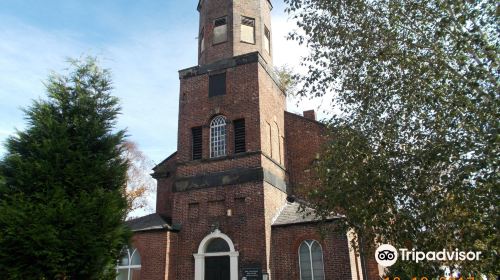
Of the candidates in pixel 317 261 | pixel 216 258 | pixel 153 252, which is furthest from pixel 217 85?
pixel 317 261

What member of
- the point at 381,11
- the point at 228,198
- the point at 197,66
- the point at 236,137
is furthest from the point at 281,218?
the point at 381,11

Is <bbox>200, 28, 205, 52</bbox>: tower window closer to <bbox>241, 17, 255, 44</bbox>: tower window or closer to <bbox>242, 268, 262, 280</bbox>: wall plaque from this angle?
<bbox>241, 17, 255, 44</bbox>: tower window

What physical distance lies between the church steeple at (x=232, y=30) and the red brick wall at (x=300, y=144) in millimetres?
3726

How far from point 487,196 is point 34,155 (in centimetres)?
924

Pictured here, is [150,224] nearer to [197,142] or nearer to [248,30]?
[197,142]

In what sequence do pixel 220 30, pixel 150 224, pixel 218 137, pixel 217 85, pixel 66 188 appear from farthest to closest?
pixel 220 30, pixel 217 85, pixel 218 137, pixel 150 224, pixel 66 188

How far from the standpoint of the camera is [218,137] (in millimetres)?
18672

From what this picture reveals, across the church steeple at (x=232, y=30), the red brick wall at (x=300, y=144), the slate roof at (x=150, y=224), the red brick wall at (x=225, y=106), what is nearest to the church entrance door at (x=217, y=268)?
the slate roof at (x=150, y=224)

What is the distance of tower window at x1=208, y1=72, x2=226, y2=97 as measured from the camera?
760 inches

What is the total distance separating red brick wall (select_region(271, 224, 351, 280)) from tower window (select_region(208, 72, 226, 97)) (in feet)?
23.8

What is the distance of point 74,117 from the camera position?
9.23m

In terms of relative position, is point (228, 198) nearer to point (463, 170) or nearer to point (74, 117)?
point (74, 117)

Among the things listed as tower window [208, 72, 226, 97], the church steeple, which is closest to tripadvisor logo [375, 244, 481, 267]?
tower window [208, 72, 226, 97]

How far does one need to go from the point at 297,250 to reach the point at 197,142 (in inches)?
277
